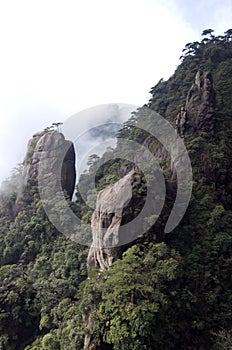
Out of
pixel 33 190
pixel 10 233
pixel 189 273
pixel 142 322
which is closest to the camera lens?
pixel 142 322

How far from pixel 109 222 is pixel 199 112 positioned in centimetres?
1013

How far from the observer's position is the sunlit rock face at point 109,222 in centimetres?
1167

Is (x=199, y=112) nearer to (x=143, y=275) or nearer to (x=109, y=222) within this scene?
(x=109, y=222)

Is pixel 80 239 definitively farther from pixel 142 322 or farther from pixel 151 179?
pixel 142 322

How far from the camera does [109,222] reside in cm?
1205

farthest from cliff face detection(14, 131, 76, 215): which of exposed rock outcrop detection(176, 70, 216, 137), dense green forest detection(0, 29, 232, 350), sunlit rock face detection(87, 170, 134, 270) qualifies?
sunlit rock face detection(87, 170, 134, 270)

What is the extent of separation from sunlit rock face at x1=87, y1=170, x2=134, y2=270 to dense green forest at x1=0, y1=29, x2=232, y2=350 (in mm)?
354

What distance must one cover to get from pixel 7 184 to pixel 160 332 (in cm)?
2174

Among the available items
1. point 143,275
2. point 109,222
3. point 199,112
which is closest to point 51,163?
point 199,112

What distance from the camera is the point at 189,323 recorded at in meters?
10.6

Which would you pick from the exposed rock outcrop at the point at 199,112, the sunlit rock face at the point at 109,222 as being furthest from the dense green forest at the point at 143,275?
the sunlit rock face at the point at 109,222

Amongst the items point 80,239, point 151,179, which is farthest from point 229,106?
point 80,239

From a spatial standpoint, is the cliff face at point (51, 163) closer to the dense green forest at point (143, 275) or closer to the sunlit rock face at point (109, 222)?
the dense green forest at point (143, 275)

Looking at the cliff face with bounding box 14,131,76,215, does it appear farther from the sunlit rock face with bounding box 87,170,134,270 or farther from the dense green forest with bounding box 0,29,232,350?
the sunlit rock face with bounding box 87,170,134,270
